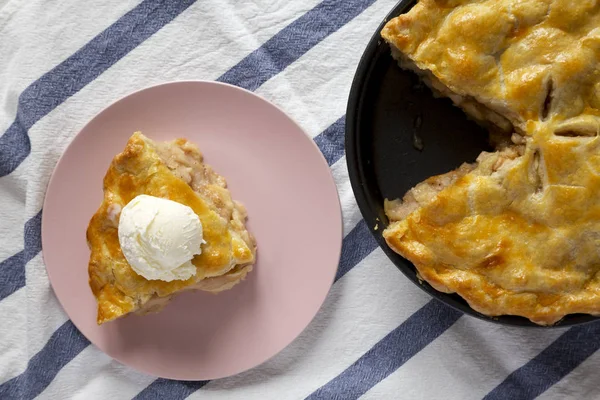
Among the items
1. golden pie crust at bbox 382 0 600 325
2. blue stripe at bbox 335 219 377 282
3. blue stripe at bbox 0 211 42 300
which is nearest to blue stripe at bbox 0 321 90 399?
blue stripe at bbox 0 211 42 300

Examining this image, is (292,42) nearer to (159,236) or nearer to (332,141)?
(332,141)

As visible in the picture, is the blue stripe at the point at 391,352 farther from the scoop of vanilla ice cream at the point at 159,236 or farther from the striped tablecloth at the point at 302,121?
the scoop of vanilla ice cream at the point at 159,236

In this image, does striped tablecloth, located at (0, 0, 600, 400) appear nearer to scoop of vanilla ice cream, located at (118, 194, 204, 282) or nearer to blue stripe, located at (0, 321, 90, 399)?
blue stripe, located at (0, 321, 90, 399)

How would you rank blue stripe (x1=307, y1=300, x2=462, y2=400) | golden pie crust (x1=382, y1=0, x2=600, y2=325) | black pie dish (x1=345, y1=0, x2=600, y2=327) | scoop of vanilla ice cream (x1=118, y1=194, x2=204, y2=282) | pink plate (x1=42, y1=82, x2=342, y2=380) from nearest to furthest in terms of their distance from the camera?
golden pie crust (x1=382, y1=0, x2=600, y2=325)
scoop of vanilla ice cream (x1=118, y1=194, x2=204, y2=282)
black pie dish (x1=345, y1=0, x2=600, y2=327)
pink plate (x1=42, y1=82, x2=342, y2=380)
blue stripe (x1=307, y1=300, x2=462, y2=400)

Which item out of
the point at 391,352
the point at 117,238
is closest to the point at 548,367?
the point at 391,352

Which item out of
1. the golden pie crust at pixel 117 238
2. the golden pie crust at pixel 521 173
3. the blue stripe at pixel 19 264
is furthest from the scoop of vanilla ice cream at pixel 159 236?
the golden pie crust at pixel 521 173
